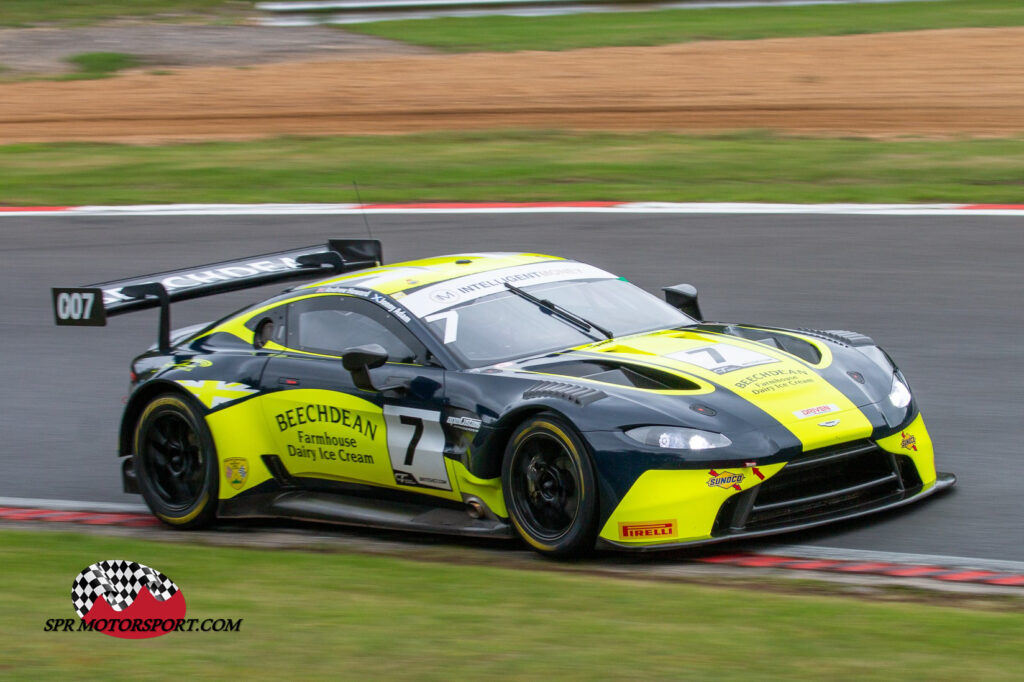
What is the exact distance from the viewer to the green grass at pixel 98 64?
83.8 feet

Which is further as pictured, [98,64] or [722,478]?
[98,64]

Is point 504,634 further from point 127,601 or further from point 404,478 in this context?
point 404,478

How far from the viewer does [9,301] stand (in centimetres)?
1297

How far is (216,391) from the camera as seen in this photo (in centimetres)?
771

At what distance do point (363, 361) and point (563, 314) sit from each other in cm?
108

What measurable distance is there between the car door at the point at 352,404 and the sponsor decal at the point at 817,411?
162cm

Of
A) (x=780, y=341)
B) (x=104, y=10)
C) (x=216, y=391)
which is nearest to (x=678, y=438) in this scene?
(x=780, y=341)

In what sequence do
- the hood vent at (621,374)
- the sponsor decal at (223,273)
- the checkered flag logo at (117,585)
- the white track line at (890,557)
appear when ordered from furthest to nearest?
1. the sponsor decal at (223,273)
2. the hood vent at (621,374)
3. the white track line at (890,557)
4. the checkered flag logo at (117,585)

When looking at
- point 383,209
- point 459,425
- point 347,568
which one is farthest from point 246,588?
point 383,209

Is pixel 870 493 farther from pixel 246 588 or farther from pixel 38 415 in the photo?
pixel 38 415

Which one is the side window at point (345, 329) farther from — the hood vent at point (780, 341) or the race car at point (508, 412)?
the hood vent at point (780, 341)


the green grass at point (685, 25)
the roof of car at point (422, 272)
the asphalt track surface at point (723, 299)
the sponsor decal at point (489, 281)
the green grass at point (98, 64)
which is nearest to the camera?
the sponsor decal at point (489, 281)

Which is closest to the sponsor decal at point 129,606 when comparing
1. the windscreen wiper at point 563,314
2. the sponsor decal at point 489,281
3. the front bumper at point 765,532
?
the front bumper at point 765,532

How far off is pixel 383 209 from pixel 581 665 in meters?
11.2
